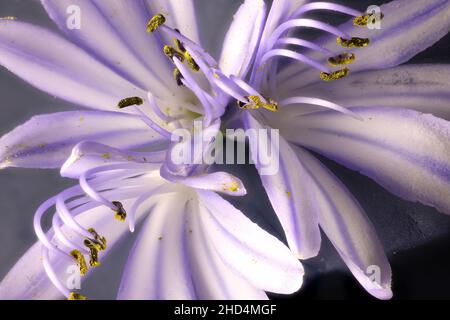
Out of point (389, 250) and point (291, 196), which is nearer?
point (291, 196)

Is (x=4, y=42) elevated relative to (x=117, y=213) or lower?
elevated

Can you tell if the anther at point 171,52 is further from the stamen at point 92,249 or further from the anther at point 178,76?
the stamen at point 92,249

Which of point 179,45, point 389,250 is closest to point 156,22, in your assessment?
point 179,45

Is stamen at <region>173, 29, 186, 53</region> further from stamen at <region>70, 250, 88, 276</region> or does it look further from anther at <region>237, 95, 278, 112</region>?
stamen at <region>70, 250, 88, 276</region>

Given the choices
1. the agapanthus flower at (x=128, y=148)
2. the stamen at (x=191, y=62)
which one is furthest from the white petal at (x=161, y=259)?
the stamen at (x=191, y=62)

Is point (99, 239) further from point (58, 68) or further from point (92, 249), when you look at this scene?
point (58, 68)

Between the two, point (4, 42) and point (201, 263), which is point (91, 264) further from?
point (4, 42)
